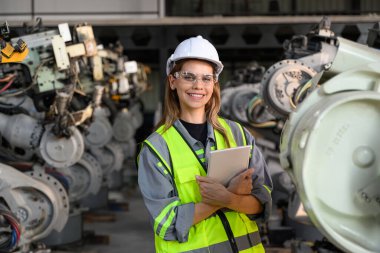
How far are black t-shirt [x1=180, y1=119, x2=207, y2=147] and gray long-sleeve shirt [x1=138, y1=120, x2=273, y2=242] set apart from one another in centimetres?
3

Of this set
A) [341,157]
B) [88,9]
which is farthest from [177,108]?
[88,9]

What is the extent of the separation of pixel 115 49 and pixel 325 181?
28.6ft

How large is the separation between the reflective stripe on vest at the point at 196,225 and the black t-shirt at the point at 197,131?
73 mm

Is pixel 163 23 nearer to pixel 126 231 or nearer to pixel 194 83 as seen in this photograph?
pixel 126 231

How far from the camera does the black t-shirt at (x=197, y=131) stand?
256 cm

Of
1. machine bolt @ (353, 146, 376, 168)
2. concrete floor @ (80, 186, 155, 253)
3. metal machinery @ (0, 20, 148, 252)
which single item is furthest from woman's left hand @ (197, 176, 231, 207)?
concrete floor @ (80, 186, 155, 253)

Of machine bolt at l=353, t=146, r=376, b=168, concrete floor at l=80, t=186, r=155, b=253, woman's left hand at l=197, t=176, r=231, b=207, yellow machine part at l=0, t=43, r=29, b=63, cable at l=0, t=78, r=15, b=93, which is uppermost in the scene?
machine bolt at l=353, t=146, r=376, b=168

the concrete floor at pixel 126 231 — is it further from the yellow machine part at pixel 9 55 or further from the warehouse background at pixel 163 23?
the yellow machine part at pixel 9 55

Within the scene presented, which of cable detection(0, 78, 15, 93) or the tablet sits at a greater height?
the tablet

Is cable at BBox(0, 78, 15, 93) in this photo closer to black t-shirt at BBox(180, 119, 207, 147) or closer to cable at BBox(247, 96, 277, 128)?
black t-shirt at BBox(180, 119, 207, 147)

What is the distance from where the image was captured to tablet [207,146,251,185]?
90.5 inches

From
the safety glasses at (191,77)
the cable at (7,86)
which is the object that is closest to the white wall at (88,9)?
the cable at (7,86)

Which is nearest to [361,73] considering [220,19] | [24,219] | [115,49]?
[24,219]

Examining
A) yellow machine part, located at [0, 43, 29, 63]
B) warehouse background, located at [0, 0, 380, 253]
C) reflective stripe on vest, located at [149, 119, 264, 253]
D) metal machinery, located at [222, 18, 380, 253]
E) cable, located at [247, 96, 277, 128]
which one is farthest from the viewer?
warehouse background, located at [0, 0, 380, 253]
